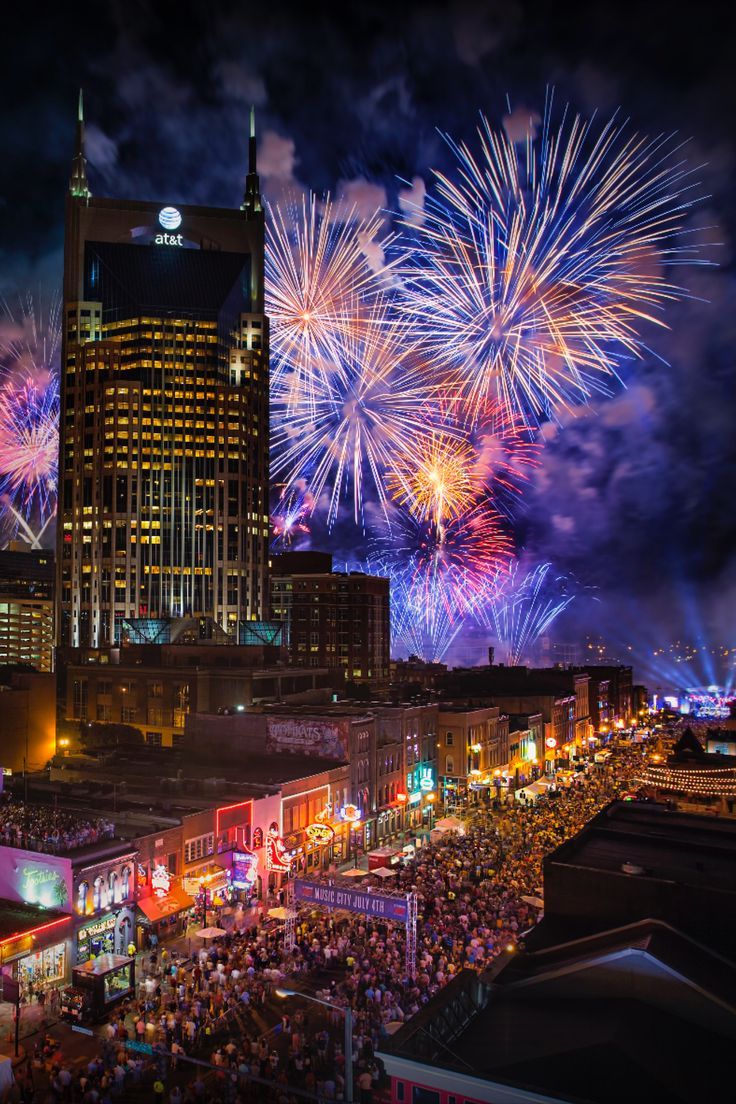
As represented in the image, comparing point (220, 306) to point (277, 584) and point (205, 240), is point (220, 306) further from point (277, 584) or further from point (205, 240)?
point (277, 584)

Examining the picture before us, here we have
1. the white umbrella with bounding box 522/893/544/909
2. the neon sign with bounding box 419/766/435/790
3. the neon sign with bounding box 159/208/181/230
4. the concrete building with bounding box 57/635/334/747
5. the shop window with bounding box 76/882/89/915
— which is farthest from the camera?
the neon sign with bounding box 159/208/181/230

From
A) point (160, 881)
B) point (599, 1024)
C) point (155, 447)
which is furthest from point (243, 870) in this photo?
point (155, 447)

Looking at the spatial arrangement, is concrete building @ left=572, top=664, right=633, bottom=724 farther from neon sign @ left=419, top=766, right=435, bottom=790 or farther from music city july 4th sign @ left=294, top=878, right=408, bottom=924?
music city july 4th sign @ left=294, top=878, right=408, bottom=924

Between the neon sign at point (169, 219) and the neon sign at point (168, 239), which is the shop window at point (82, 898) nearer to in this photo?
the neon sign at point (168, 239)

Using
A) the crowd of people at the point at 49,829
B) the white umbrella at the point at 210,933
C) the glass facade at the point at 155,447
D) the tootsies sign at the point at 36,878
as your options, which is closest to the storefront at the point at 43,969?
the tootsies sign at the point at 36,878

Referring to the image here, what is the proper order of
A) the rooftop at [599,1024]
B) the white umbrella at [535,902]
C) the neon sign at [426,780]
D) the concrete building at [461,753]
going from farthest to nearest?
the concrete building at [461,753] → the neon sign at [426,780] → the white umbrella at [535,902] → the rooftop at [599,1024]

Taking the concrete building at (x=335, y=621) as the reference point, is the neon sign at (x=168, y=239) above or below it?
above

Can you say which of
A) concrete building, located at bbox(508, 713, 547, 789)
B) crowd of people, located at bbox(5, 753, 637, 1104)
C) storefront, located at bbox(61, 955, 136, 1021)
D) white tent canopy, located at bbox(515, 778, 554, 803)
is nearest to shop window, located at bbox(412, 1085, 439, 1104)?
crowd of people, located at bbox(5, 753, 637, 1104)
